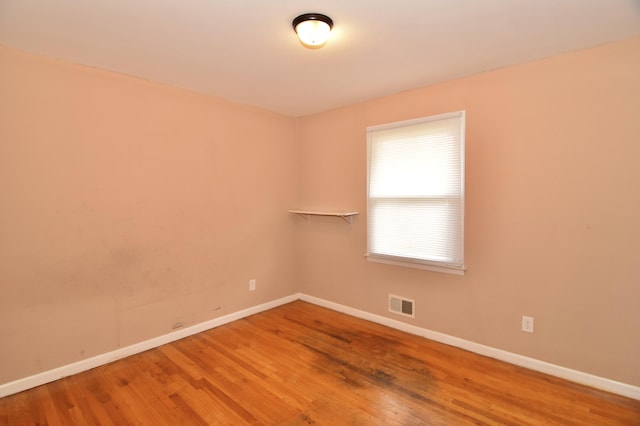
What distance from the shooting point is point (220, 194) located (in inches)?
135

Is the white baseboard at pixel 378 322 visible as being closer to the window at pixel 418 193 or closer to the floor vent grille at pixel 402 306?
the floor vent grille at pixel 402 306

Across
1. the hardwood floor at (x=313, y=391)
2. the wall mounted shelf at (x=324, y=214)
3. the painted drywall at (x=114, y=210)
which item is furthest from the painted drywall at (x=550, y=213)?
the painted drywall at (x=114, y=210)

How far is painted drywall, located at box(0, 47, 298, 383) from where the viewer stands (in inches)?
90.1

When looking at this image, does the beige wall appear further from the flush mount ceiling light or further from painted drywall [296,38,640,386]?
the flush mount ceiling light

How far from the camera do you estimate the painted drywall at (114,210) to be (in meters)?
2.29

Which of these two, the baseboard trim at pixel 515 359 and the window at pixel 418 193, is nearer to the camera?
the baseboard trim at pixel 515 359

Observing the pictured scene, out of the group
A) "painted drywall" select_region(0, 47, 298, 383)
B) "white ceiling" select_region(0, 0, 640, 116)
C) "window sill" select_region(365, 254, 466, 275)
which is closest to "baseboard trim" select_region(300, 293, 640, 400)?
"window sill" select_region(365, 254, 466, 275)

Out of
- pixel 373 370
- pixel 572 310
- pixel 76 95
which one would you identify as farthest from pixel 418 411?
pixel 76 95

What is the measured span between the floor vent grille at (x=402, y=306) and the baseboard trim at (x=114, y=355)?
1.57 meters

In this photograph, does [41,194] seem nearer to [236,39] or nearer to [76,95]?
[76,95]

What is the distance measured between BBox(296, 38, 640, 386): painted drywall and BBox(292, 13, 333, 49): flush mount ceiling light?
4.94ft

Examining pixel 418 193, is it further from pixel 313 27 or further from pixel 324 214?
pixel 313 27

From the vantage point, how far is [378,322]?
348cm

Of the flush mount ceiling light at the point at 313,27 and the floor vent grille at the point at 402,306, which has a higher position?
the flush mount ceiling light at the point at 313,27
